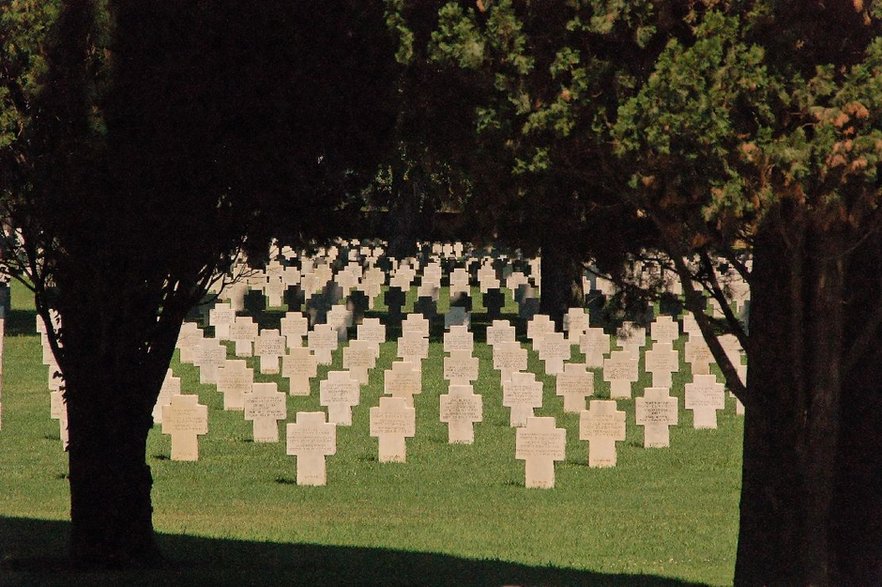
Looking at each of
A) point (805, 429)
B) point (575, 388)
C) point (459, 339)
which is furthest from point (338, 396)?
point (805, 429)

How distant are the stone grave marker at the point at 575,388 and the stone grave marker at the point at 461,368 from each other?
6.02ft

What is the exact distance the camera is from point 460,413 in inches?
674

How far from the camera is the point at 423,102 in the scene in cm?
841

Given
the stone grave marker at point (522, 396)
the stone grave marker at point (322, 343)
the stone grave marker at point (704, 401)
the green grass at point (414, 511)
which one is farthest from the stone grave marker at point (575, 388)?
the stone grave marker at point (322, 343)

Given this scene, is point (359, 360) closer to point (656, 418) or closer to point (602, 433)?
point (656, 418)

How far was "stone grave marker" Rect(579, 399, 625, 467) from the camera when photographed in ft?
51.9

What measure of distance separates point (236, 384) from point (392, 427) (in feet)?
13.7

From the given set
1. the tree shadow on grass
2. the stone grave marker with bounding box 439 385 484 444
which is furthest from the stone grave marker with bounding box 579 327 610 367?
the tree shadow on grass

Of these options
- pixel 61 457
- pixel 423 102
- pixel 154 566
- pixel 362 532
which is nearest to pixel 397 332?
pixel 61 457

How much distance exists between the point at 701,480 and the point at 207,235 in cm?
696

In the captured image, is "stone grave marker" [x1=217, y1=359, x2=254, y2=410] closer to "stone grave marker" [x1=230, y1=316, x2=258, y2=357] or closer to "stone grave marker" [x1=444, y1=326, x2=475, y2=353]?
"stone grave marker" [x1=444, y1=326, x2=475, y2=353]

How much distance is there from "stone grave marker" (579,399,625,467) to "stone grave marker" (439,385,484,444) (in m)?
1.60

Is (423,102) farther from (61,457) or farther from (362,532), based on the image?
(61,457)

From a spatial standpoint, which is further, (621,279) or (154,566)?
(154,566)
